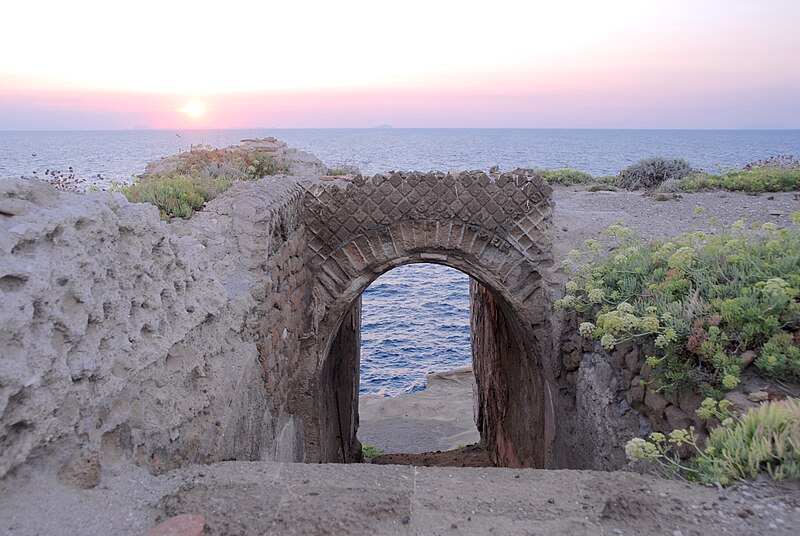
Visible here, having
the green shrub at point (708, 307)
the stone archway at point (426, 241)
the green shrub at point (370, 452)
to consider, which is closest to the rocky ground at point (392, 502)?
the green shrub at point (708, 307)

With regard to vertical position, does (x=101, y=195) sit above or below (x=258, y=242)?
above

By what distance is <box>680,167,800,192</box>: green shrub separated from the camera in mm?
9352

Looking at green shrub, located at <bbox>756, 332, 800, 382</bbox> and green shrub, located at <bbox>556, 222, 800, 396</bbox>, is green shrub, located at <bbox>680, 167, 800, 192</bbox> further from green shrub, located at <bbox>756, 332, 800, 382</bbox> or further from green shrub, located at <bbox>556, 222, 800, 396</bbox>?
green shrub, located at <bbox>756, 332, 800, 382</bbox>

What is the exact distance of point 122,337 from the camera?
2633 millimetres

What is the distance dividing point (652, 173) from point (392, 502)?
12649 millimetres

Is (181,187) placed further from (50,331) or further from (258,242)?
(50,331)

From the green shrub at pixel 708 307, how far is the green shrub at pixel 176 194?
342 centimetres

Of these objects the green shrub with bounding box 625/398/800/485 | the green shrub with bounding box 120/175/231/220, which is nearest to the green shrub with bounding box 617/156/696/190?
the green shrub with bounding box 120/175/231/220

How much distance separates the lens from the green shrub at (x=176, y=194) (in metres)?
4.82

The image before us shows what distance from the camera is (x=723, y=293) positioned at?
382 cm

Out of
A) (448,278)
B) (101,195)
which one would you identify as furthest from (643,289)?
(448,278)

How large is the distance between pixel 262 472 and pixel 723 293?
3.11 meters

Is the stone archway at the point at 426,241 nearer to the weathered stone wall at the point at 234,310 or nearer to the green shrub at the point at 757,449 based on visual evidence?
the weathered stone wall at the point at 234,310

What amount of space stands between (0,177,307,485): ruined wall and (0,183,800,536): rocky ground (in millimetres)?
165
